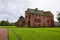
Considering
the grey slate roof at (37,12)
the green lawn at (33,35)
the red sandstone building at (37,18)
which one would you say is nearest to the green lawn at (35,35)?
the green lawn at (33,35)

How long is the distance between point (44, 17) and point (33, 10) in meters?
7.25

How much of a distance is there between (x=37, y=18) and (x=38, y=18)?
56 cm

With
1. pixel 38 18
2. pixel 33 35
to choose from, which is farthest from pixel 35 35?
pixel 38 18

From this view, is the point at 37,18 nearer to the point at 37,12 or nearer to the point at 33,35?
the point at 37,12

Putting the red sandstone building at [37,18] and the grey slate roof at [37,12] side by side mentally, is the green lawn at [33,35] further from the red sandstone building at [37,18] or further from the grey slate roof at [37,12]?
the grey slate roof at [37,12]

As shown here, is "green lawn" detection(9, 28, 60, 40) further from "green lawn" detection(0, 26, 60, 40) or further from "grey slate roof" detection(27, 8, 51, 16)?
"grey slate roof" detection(27, 8, 51, 16)

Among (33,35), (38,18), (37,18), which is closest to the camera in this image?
(33,35)

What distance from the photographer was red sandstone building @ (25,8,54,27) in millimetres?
79625

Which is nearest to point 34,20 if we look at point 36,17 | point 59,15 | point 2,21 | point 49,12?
point 36,17

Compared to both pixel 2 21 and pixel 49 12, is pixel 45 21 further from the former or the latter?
pixel 2 21

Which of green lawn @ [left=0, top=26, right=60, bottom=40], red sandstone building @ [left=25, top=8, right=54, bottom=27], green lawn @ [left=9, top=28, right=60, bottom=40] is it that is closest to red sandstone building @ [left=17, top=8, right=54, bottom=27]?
red sandstone building @ [left=25, top=8, right=54, bottom=27]

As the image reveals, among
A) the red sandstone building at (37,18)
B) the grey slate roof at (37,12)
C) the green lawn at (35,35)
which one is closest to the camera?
the green lawn at (35,35)

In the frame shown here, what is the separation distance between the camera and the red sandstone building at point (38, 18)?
7962 centimetres

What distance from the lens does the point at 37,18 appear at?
3206 inches
